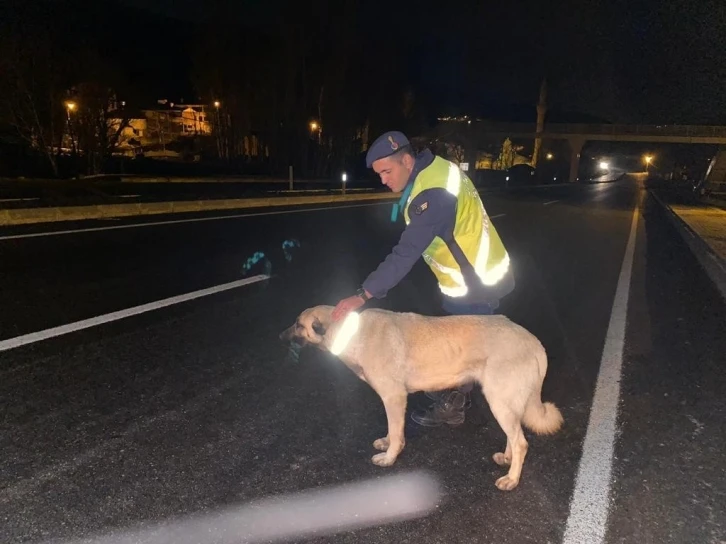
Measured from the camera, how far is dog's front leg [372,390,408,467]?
11.4 feet

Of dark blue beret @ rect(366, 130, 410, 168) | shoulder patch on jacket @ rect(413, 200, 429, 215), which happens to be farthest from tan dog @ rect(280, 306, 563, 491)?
dark blue beret @ rect(366, 130, 410, 168)

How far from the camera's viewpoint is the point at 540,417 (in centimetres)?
349

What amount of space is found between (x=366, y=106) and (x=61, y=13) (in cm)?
2913

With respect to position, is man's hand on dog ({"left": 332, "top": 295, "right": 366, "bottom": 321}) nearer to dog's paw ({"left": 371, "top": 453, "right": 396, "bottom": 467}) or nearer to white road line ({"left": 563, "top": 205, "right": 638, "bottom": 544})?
dog's paw ({"left": 371, "top": 453, "right": 396, "bottom": 467})

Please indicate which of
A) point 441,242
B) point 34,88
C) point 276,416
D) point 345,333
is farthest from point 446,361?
point 34,88

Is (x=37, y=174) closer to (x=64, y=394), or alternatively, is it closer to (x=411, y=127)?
(x=64, y=394)

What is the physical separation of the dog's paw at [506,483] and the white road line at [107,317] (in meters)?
4.44

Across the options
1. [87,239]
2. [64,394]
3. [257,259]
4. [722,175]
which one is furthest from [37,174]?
[722,175]

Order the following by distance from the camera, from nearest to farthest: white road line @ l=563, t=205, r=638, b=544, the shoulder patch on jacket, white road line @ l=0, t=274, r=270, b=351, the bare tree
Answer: white road line @ l=563, t=205, r=638, b=544
the shoulder patch on jacket
white road line @ l=0, t=274, r=270, b=351
the bare tree

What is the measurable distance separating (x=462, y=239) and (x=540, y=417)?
1.31 metres

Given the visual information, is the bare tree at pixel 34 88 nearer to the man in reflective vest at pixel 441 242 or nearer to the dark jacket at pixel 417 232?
the man in reflective vest at pixel 441 242

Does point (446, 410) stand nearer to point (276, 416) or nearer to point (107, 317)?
point (276, 416)

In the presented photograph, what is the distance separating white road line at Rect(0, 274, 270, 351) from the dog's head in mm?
3056

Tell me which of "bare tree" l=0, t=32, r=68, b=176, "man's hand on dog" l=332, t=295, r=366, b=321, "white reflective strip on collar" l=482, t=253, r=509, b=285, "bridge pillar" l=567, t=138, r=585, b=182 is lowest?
"bridge pillar" l=567, t=138, r=585, b=182
